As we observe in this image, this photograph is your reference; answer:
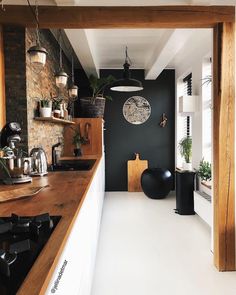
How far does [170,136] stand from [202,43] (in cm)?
245

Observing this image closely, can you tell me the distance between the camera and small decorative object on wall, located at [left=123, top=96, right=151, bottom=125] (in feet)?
21.1

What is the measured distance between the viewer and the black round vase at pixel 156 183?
5.54 metres

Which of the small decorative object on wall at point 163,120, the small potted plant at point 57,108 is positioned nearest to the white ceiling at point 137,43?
the small potted plant at point 57,108

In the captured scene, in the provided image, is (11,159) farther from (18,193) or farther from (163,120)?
(163,120)

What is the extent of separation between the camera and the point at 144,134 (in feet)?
21.3

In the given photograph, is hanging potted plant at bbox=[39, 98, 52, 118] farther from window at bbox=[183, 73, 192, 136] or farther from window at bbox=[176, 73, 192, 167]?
window at bbox=[176, 73, 192, 167]

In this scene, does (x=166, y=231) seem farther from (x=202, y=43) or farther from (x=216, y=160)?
(x=202, y=43)

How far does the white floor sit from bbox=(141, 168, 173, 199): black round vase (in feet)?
2.63

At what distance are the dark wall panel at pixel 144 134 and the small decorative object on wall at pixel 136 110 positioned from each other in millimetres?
84

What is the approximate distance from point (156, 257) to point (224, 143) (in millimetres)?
1445

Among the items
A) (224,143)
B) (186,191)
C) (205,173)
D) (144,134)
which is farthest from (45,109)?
(144,134)

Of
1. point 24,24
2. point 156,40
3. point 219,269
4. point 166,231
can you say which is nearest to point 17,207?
point 24,24

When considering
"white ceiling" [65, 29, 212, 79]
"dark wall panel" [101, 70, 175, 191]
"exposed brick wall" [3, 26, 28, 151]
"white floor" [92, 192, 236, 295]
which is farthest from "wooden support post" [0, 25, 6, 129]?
"dark wall panel" [101, 70, 175, 191]

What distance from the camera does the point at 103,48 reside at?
488 centimetres
